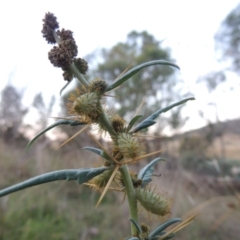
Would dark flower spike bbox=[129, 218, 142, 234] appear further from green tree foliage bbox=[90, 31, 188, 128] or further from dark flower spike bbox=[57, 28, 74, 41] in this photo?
green tree foliage bbox=[90, 31, 188, 128]

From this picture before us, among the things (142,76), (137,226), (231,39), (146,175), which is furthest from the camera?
Answer: (142,76)

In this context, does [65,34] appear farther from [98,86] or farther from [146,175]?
[146,175]

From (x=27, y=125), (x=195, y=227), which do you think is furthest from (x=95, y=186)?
(x=27, y=125)

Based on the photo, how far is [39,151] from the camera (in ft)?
23.4

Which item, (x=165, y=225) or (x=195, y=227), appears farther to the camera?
(x=195, y=227)

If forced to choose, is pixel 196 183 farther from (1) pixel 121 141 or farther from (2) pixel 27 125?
(1) pixel 121 141

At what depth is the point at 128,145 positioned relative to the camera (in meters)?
0.54

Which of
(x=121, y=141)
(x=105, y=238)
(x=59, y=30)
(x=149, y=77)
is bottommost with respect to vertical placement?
(x=121, y=141)

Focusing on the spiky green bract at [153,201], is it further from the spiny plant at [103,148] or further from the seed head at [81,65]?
the seed head at [81,65]

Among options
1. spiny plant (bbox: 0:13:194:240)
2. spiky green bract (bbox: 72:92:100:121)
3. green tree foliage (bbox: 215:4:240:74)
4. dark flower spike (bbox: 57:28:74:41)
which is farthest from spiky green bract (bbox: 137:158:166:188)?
green tree foliage (bbox: 215:4:240:74)

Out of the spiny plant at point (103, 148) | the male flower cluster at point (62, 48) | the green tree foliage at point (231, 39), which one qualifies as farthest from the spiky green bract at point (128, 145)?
the green tree foliage at point (231, 39)

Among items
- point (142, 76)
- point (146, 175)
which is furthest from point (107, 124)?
point (142, 76)

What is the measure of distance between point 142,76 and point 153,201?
1188cm

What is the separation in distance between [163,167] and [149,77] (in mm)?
5067
